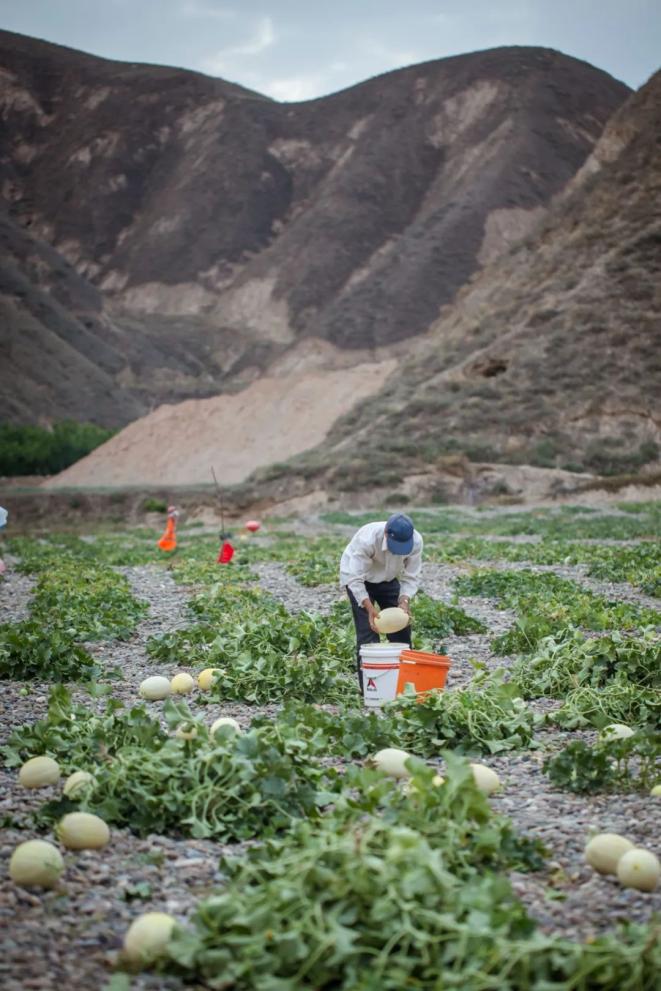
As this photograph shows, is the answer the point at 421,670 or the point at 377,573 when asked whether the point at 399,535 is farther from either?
the point at 421,670

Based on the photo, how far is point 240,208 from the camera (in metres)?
108

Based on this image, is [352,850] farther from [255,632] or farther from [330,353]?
[330,353]

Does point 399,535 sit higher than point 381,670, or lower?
higher

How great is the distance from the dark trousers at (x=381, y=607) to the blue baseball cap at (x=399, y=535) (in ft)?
2.24

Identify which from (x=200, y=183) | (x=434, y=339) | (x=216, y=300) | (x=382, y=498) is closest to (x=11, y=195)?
(x=200, y=183)

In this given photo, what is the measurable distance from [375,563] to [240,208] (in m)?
105

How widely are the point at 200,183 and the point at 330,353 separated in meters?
42.1

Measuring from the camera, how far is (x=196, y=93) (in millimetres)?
123375

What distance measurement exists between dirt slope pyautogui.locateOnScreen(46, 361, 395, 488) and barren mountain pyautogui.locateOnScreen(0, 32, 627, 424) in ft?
45.8

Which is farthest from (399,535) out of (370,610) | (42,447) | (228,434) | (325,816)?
(42,447)

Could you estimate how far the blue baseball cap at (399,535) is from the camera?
25.8 ft

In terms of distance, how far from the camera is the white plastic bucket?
7684 millimetres

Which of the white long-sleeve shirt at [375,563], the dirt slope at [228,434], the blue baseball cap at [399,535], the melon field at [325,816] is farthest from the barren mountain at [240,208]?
the blue baseball cap at [399,535]

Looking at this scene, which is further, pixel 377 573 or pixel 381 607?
pixel 381 607
